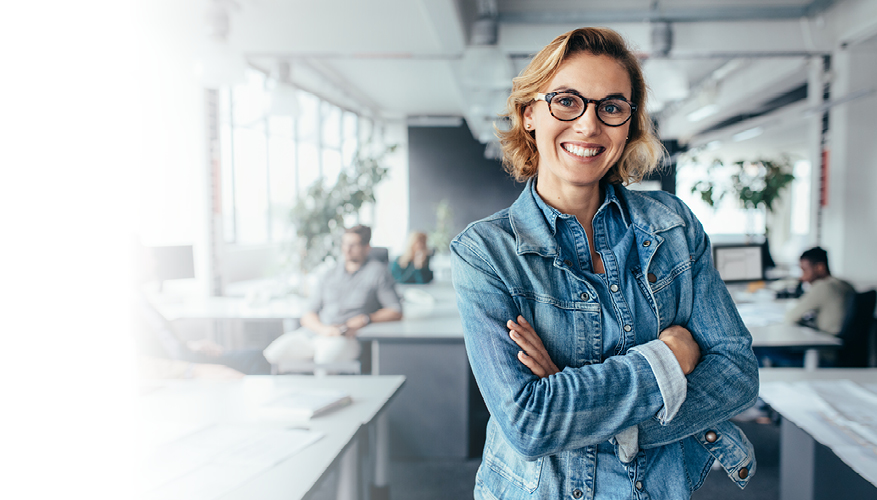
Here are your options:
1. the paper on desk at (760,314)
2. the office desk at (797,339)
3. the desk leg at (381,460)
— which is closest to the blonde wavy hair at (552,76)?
the desk leg at (381,460)

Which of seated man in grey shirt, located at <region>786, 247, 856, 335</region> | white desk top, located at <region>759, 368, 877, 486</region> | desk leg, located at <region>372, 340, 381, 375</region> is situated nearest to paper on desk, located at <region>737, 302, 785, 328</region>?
seated man in grey shirt, located at <region>786, 247, 856, 335</region>

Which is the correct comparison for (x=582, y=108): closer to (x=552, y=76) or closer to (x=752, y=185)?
(x=552, y=76)

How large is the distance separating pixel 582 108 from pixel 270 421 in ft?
4.72

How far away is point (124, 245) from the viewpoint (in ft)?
7.89

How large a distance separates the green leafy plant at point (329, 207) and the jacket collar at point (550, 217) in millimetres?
3221

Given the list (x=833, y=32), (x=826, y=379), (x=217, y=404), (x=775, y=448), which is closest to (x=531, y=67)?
(x=217, y=404)

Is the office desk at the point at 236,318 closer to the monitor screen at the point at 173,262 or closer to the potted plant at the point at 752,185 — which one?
the monitor screen at the point at 173,262

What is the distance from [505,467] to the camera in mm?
1182

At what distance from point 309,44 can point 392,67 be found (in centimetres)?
225

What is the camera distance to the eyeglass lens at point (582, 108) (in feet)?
3.74

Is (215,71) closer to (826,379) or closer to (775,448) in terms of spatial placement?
(826,379)

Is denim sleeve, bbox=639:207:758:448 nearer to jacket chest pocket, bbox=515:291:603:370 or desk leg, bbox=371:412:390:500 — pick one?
jacket chest pocket, bbox=515:291:603:370

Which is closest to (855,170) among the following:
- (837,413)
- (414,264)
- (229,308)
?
(414,264)

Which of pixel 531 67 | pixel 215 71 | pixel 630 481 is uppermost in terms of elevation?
pixel 215 71
